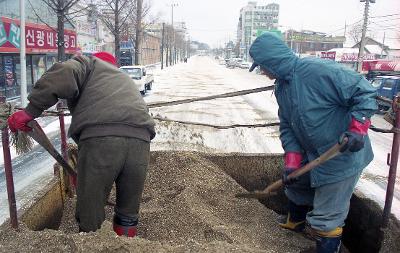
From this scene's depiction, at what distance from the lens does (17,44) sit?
1449cm

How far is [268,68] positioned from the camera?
2.66m

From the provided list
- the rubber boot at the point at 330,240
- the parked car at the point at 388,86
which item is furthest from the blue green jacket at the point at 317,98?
the parked car at the point at 388,86

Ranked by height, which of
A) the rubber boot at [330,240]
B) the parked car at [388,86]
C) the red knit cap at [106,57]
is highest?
the red knit cap at [106,57]

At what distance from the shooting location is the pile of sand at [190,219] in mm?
1901

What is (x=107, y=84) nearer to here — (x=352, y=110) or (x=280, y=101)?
(x=280, y=101)

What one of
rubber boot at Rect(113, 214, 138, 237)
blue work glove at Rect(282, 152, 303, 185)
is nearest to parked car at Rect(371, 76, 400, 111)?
blue work glove at Rect(282, 152, 303, 185)

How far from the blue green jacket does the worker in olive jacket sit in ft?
3.00

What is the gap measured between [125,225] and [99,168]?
500 mm

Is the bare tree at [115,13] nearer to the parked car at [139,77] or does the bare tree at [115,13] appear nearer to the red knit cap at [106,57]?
the parked car at [139,77]

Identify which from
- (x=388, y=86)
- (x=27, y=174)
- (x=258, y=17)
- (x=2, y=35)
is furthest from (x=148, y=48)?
(x=258, y=17)

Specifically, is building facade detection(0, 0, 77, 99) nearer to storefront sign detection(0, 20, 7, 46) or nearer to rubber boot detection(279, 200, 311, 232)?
storefront sign detection(0, 20, 7, 46)

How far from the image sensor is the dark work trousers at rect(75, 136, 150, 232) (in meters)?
2.35

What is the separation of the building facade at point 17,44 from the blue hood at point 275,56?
12741 mm

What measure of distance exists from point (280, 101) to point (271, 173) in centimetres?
118
